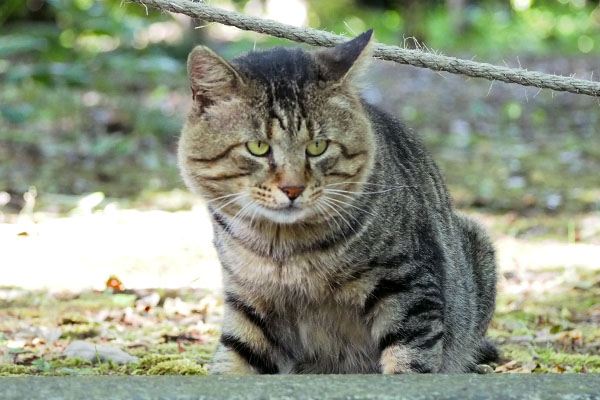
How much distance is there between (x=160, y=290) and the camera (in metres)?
4.32

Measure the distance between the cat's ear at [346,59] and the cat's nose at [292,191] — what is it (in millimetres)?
418

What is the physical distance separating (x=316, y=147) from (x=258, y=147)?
19 cm

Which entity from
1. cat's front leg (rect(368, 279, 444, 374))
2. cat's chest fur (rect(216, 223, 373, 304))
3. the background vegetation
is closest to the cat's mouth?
cat's chest fur (rect(216, 223, 373, 304))

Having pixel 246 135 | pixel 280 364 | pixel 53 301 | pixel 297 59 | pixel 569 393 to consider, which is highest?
pixel 297 59

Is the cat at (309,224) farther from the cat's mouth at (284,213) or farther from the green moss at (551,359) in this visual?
the green moss at (551,359)

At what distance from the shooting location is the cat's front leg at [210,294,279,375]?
2.98 m

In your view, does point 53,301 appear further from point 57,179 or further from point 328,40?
point 57,179

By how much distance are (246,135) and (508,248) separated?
2.96m

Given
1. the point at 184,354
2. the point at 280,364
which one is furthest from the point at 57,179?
the point at 280,364

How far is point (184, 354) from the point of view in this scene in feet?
11.4

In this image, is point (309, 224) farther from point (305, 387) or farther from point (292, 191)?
point (305, 387)

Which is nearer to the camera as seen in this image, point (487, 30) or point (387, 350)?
point (387, 350)

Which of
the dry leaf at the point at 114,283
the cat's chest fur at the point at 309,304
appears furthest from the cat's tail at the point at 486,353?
the dry leaf at the point at 114,283

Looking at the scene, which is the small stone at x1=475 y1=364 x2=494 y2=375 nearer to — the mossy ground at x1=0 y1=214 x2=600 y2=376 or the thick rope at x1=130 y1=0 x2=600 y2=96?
the mossy ground at x1=0 y1=214 x2=600 y2=376
